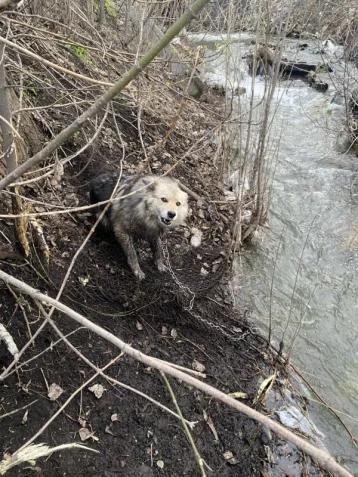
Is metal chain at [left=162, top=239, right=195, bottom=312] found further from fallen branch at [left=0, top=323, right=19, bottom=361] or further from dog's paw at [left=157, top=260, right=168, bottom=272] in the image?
fallen branch at [left=0, top=323, right=19, bottom=361]

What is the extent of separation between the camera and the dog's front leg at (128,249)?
433 centimetres

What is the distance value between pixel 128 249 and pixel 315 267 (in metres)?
2.76

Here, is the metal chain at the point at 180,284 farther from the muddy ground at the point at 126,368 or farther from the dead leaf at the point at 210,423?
the dead leaf at the point at 210,423

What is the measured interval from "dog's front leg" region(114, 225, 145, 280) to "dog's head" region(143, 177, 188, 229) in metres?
0.43

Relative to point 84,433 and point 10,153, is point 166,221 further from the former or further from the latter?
point 84,433

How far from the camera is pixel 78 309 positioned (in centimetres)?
352

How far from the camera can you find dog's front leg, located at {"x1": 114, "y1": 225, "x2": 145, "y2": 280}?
170 inches

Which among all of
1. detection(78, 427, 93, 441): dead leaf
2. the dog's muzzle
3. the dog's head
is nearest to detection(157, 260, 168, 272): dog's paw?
the dog's head

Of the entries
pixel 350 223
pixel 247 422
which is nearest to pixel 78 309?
pixel 247 422

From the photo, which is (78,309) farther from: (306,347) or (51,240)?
(306,347)

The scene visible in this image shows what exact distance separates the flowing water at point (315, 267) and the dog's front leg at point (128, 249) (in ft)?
4.41

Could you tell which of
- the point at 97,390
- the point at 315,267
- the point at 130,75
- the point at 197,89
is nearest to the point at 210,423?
the point at 97,390

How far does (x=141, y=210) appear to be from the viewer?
4.18m

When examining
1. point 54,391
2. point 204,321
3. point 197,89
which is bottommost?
point 204,321
